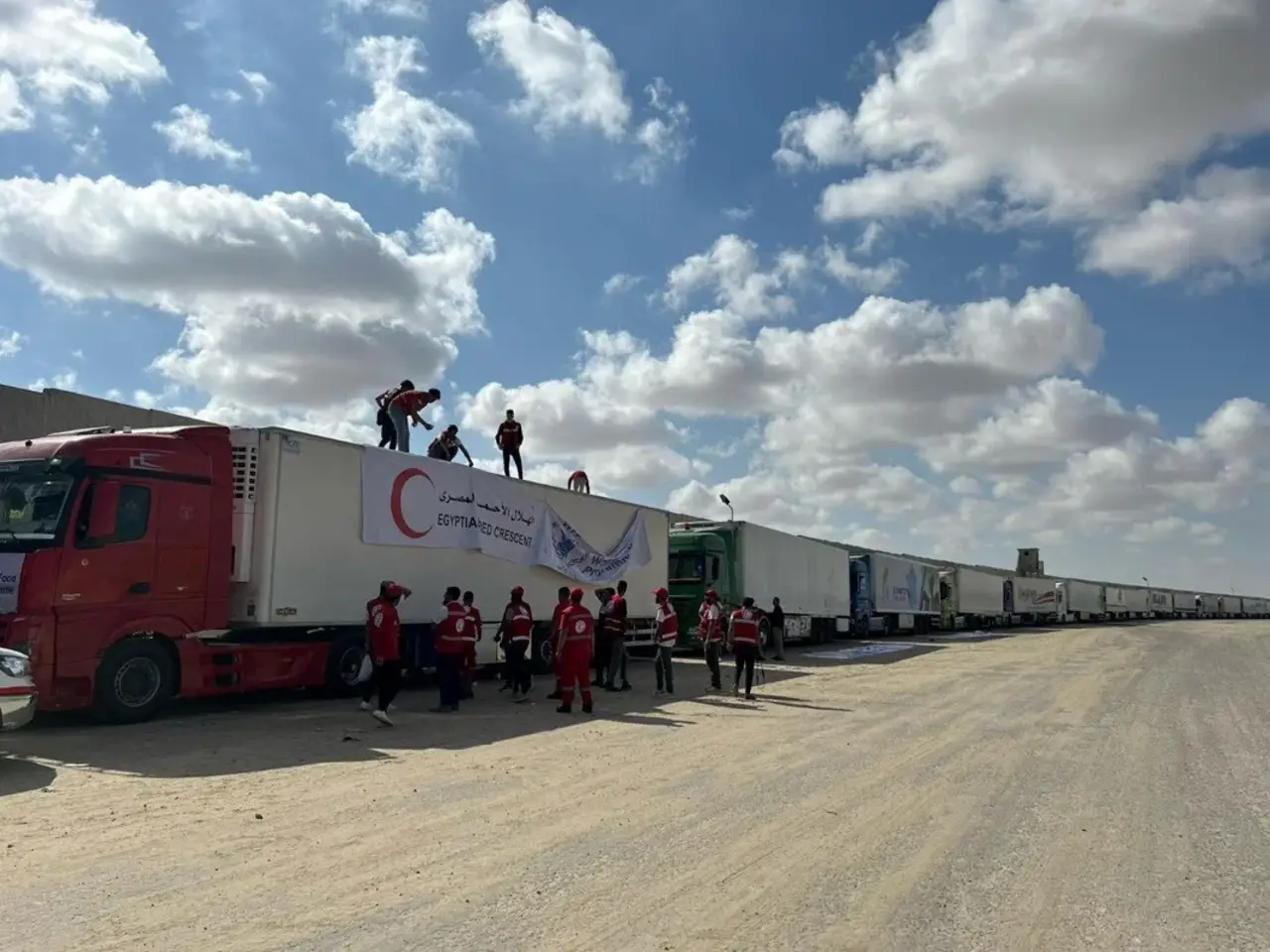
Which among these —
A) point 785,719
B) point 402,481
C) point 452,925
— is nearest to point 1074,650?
point 785,719

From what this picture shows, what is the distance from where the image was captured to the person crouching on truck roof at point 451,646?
13094mm

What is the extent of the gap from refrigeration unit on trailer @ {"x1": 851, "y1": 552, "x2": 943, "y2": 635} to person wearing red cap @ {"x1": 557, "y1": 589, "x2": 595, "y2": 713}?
26.1 metres

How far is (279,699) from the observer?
47.2 feet

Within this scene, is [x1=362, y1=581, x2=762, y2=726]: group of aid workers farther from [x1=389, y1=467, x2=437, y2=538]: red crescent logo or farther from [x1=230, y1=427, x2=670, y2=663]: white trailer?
[x1=389, y1=467, x2=437, y2=538]: red crescent logo

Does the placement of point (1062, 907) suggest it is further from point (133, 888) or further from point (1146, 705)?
point (1146, 705)

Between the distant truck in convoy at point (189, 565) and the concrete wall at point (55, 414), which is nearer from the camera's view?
the distant truck in convoy at point (189, 565)

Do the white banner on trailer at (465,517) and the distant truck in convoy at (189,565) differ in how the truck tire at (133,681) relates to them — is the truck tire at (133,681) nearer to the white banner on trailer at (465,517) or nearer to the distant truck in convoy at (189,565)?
the distant truck in convoy at (189,565)

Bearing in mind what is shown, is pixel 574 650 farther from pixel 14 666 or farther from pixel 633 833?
pixel 633 833

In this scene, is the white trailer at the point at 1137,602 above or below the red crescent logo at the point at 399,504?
below

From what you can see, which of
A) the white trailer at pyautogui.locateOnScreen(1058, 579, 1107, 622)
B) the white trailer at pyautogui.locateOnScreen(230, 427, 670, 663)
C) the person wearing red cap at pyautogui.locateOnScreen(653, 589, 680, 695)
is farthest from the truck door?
the white trailer at pyautogui.locateOnScreen(1058, 579, 1107, 622)

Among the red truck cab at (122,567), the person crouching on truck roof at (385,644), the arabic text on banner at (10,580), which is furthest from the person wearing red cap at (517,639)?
the arabic text on banner at (10,580)

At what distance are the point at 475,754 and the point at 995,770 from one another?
496cm

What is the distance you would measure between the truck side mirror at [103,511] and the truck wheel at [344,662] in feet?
12.0

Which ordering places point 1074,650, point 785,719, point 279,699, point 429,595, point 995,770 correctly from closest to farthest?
point 995,770
point 785,719
point 279,699
point 429,595
point 1074,650
